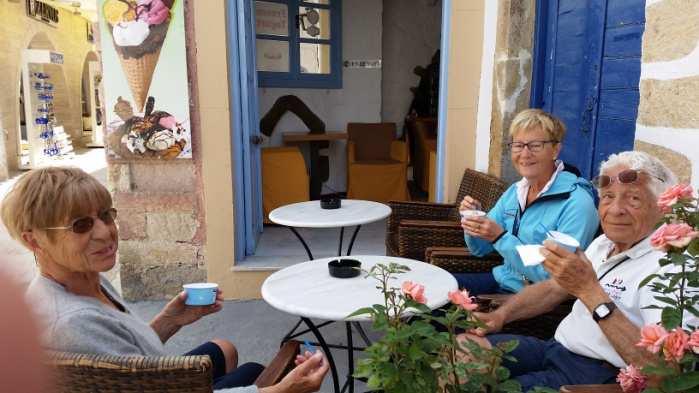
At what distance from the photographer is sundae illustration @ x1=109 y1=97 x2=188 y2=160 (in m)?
3.45

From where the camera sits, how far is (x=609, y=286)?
5.14ft

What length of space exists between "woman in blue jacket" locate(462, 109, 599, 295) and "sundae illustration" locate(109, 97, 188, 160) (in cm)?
200

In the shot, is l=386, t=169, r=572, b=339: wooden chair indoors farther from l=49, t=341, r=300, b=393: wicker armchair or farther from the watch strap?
→ l=49, t=341, r=300, b=393: wicker armchair

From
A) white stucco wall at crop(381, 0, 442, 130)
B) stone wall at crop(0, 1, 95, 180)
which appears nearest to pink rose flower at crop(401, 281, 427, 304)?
white stucco wall at crop(381, 0, 442, 130)

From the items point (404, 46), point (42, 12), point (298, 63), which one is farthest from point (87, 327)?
point (42, 12)

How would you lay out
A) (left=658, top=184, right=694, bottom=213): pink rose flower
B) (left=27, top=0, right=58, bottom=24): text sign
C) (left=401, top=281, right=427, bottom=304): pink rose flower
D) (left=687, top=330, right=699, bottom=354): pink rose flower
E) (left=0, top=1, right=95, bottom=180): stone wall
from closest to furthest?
(left=687, top=330, right=699, bottom=354): pink rose flower
(left=658, top=184, right=694, bottom=213): pink rose flower
(left=401, top=281, right=427, bottom=304): pink rose flower
(left=0, top=1, right=95, bottom=180): stone wall
(left=27, top=0, right=58, bottom=24): text sign

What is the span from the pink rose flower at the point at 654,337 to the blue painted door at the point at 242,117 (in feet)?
9.63

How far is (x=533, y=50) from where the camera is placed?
3279 millimetres

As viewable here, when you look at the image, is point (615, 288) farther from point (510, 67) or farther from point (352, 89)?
point (352, 89)

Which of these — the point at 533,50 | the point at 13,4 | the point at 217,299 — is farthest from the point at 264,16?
the point at 13,4

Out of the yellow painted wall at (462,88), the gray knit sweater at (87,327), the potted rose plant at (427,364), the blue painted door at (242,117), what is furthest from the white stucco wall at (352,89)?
the potted rose plant at (427,364)

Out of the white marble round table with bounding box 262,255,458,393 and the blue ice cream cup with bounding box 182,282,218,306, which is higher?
the blue ice cream cup with bounding box 182,282,218,306

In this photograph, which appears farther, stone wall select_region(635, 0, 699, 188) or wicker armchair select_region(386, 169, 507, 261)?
wicker armchair select_region(386, 169, 507, 261)

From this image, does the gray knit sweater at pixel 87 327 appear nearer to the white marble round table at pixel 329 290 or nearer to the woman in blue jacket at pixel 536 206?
the white marble round table at pixel 329 290
